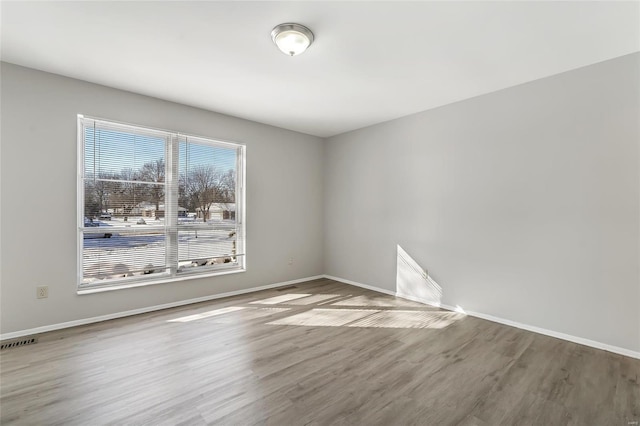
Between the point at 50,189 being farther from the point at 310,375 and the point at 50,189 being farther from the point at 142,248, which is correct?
the point at 310,375

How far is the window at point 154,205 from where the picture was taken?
3.31 metres

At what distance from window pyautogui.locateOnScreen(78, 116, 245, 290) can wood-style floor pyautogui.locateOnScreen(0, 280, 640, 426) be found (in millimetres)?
722

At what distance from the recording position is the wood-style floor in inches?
71.6

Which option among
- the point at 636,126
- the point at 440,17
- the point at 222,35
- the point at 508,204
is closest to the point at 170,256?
the point at 222,35

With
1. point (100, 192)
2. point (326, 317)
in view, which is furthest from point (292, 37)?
point (326, 317)

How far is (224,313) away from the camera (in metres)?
3.58

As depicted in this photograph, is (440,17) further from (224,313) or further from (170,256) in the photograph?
(170,256)

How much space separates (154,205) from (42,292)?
140 centimetres

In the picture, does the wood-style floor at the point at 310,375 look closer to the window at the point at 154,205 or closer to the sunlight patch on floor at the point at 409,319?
the sunlight patch on floor at the point at 409,319

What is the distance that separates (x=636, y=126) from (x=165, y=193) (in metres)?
5.10

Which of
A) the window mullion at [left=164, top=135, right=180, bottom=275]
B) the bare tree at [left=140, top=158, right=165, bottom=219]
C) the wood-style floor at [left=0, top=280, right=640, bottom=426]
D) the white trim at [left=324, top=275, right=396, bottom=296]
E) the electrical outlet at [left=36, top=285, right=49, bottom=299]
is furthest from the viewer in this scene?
the white trim at [left=324, top=275, right=396, bottom=296]

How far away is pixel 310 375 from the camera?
225cm

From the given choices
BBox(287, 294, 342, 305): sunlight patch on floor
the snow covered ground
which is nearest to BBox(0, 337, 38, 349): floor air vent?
the snow covered ground

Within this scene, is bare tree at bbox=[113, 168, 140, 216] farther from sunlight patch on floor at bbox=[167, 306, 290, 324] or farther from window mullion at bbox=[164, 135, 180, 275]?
sunlight patch on floor at bbox=[167, 306, 290, 324]
